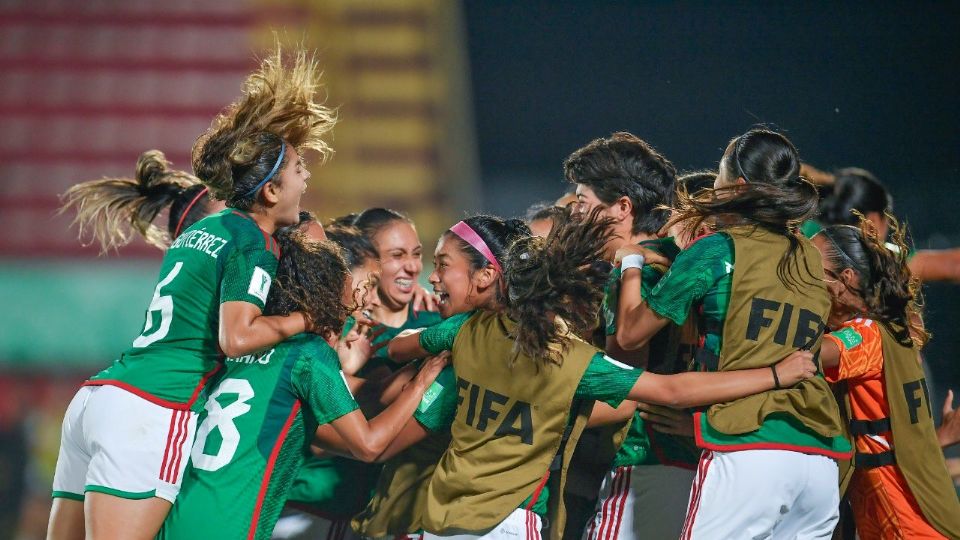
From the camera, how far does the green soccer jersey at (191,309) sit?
3.16 meters

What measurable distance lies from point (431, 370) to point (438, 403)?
10cm

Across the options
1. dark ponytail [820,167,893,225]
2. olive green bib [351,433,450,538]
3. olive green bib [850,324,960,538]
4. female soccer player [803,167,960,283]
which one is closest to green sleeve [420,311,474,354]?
olive green bib [351,433,450,538]

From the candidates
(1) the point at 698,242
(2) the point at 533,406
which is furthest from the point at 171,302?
(1) the point at 698,242

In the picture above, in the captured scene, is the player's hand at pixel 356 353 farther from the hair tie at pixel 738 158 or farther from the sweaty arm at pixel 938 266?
the sweaty arm at pixel 938 266

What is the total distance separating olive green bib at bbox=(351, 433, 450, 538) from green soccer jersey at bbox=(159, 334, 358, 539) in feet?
1.31

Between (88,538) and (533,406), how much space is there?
4.63 feet

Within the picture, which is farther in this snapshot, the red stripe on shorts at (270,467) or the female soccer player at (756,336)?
the red stripe on shorts at (270,467)

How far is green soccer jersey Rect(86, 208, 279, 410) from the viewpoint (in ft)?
10.4

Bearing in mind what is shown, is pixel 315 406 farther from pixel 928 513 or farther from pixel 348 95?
pixel 348 95

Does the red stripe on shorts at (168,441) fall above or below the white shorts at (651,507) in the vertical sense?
above

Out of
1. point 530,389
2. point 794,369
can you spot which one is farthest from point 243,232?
point 794,369

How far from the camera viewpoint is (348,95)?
10.9 meters

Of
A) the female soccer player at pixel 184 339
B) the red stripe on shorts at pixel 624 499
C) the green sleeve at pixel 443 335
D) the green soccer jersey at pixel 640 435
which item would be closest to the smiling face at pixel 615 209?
the green soccer jersey at pixel 640 435

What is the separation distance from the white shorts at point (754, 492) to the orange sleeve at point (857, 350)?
0.39 m
